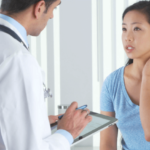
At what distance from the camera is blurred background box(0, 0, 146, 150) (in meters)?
2.11

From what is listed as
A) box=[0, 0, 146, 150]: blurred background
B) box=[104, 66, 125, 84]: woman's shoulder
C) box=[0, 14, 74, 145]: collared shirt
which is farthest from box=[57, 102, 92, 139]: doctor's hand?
box=[0, 0, 146, 150]: blurred background

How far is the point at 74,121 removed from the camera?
0.77m

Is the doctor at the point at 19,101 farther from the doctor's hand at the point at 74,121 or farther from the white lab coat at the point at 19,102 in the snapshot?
the doctor's hand at the point at 74,121

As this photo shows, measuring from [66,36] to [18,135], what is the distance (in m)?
1.68

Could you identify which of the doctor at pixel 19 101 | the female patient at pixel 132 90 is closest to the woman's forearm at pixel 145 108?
the female patient at pixel 132 90

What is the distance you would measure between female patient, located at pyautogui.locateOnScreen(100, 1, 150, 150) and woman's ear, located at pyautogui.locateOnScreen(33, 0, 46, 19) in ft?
2.23

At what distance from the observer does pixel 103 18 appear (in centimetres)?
212

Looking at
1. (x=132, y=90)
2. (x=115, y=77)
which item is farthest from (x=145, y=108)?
(x=115, y=77)

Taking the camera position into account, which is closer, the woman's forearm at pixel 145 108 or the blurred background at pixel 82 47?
the woman's forearm at pixel 145 108

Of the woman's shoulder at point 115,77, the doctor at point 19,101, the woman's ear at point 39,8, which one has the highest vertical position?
the woman's ear at point 39,8

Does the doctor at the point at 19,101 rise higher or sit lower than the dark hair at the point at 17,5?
lower

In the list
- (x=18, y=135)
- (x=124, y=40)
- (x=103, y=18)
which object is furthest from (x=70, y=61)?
(x=18, y=135)

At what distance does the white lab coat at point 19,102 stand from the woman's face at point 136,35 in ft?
2.73

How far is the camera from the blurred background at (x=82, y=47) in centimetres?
211
